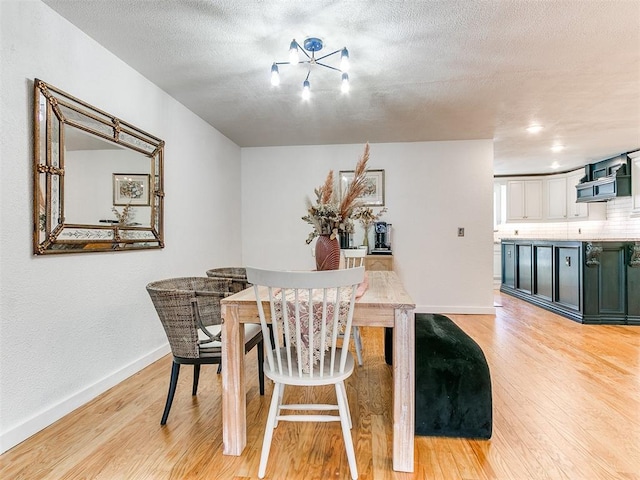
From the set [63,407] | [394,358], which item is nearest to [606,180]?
[394,358]

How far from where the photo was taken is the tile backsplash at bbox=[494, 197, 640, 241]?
549cm

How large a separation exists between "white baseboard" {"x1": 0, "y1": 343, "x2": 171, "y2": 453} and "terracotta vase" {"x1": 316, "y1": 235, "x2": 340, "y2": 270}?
5.55 feet

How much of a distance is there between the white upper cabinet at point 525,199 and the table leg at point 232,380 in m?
6.83

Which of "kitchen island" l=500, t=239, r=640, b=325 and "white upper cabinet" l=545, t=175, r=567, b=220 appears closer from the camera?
"kitchen island" l=500, t=239, r=640, b=325

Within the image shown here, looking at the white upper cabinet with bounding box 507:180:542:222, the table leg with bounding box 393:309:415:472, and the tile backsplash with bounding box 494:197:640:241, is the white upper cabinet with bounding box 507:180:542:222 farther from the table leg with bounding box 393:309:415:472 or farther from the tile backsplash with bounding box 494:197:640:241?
the table leg with bounding box 393:309:415:472

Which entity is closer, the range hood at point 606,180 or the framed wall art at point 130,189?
the framed wall art at point 130,189

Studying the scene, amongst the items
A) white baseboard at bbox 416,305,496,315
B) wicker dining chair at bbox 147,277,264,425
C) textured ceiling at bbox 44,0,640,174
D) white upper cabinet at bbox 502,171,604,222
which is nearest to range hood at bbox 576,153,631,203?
white upper cabinet at bbox 502,171,604,222

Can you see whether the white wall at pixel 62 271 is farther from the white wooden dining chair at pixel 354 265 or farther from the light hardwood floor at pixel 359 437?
the white wooden dining chair at pixel 354 265

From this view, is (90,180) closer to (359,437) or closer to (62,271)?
(62,271)

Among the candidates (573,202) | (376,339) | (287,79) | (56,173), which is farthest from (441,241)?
(56,173)

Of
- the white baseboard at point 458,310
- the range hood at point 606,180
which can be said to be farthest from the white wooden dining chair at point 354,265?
the range hood at point 606,180

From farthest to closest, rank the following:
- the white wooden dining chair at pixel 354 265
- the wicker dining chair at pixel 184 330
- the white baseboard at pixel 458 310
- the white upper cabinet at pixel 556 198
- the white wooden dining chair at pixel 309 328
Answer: the white upper cabinet at pixel 556 198, the white baseboard at pixel 458 310, the white wooden dining chair at pixel 354 265, the wicker dining chair at pixel 184 330, the white wooden dining chair at pixel 309 328

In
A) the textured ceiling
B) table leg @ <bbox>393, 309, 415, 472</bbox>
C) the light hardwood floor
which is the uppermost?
the textured ceiling

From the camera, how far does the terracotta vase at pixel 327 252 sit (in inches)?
78.4
